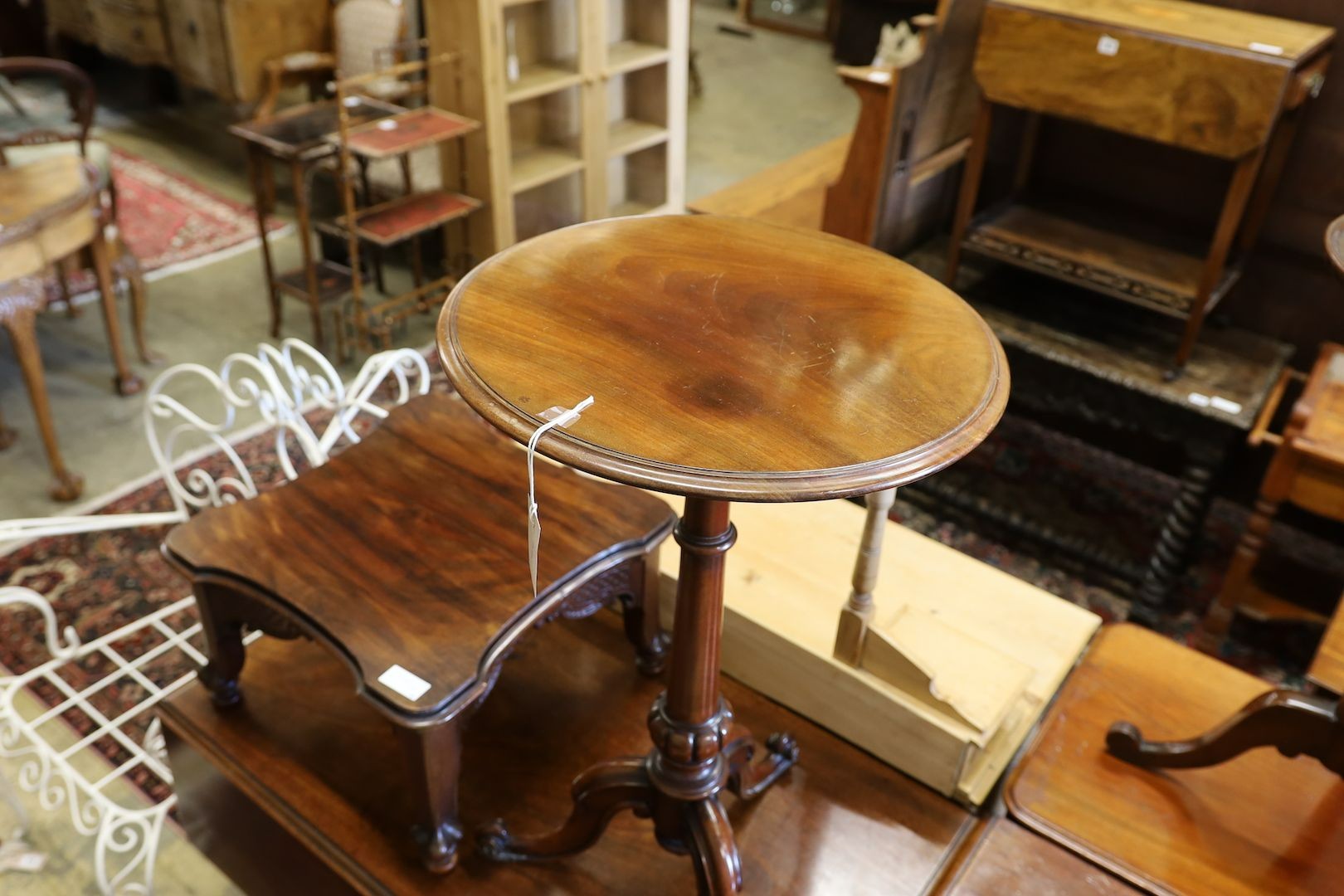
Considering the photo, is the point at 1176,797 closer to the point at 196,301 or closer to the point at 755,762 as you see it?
the point at 755,762

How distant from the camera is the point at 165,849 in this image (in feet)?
5.96

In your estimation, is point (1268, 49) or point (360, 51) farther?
point (360, 51)

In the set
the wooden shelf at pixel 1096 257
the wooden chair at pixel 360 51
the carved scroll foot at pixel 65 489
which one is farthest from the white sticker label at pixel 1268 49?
the carved scroll foot at pixel 65 489

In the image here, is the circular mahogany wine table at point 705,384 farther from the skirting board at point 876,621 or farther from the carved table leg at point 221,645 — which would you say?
the carved table leg at point 221,645

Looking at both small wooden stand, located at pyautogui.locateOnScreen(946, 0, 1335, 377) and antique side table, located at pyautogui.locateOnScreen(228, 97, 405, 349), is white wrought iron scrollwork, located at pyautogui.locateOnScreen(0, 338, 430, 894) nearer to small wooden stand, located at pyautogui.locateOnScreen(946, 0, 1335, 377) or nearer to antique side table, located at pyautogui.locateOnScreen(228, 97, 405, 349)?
antique side table, located at pyautogui.locateOnScreen(228, 97, 405, 349)

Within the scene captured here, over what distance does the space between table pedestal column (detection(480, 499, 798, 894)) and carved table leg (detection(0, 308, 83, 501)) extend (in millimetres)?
1775

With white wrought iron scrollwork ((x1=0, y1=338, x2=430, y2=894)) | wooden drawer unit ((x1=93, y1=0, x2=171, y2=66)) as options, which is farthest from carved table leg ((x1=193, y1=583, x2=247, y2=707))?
wooden drawer unit ((x1=93, y1=0, x2=171, y2=66))

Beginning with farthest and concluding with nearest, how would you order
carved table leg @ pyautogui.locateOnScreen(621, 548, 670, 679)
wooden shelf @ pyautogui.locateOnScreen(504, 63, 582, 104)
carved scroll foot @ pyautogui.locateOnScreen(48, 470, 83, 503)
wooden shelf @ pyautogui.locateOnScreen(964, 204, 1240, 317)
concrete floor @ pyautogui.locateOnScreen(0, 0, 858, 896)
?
wooden shelf @ pyautogui.locateOnScreen(504, 63, 582, 104)
carved scroll foot @ pyautogui.locateOnScreen(48, 470, 83, 503)
wooden shelf @ pyautogui.locateOnScreen(964, 204, 1240, 317)
concrete floor @ pyautogui.locateOnScreen(0, 0, 858, 896)
carved table leg @ pyautogui.locateOnScreen(621, 548, 670, 679)

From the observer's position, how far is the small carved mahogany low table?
47.2 inches

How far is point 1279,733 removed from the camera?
4.62 feet

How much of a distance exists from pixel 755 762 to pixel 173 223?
3588 mm

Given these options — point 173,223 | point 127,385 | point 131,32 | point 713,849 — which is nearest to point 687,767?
point 713,849

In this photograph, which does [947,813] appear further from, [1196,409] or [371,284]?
[371,284]

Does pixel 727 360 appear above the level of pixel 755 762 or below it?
above
